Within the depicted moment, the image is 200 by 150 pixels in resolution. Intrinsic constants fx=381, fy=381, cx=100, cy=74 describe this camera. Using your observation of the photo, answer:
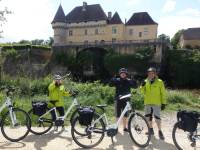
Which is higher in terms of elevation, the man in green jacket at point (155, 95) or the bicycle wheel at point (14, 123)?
the man in green jacket at point (155, 95)

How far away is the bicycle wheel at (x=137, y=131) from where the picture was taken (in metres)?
7.21

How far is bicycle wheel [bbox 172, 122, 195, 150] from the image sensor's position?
6.85 metres

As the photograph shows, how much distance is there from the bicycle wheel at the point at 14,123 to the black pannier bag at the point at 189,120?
3035mm

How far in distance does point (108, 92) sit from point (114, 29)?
38904 mm

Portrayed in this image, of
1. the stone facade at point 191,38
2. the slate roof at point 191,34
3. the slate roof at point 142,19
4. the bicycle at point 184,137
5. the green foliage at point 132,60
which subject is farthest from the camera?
the slate roof at point 191,34

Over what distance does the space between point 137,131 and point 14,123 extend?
243 centimetres

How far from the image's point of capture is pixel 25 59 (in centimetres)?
4662

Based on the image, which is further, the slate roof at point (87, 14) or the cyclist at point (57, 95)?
the slate roof at point (87, 14)

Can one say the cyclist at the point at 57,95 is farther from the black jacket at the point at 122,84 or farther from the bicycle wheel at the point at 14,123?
the black jacket at the point at 122,84

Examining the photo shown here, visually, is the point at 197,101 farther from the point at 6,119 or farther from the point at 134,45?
the point at 134,45

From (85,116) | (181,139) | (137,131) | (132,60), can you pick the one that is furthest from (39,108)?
(132,60)

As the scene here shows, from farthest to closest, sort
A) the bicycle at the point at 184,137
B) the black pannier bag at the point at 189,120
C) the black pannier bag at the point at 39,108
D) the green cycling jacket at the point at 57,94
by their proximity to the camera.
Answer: the green cycling jacket at the point at 57,94 → the black pannier bag at the point at 39,108 → the bicycle at the point at 184,137 → the black pannier bag at the point at 189,120

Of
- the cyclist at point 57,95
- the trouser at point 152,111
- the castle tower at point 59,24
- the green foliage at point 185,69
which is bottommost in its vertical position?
the green foliage at point 185,69

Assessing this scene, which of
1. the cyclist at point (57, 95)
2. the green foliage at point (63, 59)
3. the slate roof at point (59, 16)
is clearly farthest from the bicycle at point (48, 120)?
the slate roof at point (59, 16)
